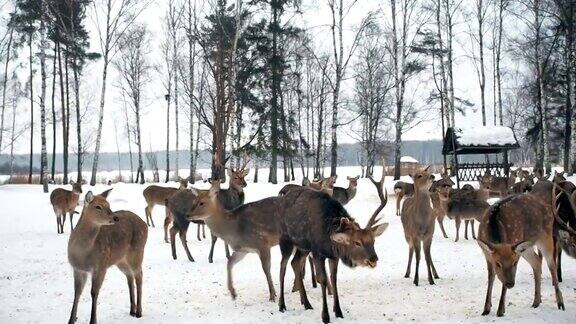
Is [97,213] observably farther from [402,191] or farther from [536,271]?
[402,191]

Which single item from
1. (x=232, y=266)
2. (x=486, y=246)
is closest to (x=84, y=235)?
(x=232, y=266)

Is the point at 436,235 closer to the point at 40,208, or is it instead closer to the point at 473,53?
the point at 40,208

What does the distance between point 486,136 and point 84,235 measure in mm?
24772

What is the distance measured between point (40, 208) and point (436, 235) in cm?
1380

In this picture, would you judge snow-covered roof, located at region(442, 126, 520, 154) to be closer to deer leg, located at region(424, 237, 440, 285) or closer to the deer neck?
deer leg, located at region(424, 237, 440, 285)

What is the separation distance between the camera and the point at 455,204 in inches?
517

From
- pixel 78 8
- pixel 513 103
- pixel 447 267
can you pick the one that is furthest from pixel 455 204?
pixel 513 103

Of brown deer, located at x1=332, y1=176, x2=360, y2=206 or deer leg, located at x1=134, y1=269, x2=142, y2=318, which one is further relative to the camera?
brown deer, located at x1=332, y1=176, x2=360, y2=206

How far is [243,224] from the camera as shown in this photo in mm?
7789

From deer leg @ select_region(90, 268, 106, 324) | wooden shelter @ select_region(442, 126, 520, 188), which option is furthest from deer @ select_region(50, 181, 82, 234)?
wooden shelter @ select_region(442, 126, 520, 188)

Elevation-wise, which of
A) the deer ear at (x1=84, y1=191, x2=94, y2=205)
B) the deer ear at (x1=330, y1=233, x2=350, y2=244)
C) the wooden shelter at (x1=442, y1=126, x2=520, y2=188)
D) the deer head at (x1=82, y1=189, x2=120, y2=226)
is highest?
the wooden shelter at (x1=442, y1=126, x2=520, y2=188)

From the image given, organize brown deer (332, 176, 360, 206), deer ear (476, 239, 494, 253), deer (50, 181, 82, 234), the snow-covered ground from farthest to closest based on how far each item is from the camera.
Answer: brown deer (332, 176, 360, 206) → deer (50, 181, 82, 234) → the snow-covered ground → deer ear (476, 239, 494, 253)

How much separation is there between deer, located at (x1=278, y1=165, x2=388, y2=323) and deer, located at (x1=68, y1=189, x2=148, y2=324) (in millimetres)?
1908

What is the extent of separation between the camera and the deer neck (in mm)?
6078
